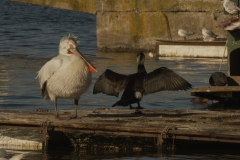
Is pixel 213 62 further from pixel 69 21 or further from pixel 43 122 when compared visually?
pixel 69 21

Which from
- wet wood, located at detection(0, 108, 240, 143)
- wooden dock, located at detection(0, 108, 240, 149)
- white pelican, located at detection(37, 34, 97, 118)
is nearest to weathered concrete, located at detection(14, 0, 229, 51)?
wet wood, located at detection(0, 108, 240, 143)

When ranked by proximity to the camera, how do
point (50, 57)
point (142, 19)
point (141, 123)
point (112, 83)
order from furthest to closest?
point (142, 19)
point (50, 57)
point (112, 83)
point (141, 123)

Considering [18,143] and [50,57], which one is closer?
[18,143]

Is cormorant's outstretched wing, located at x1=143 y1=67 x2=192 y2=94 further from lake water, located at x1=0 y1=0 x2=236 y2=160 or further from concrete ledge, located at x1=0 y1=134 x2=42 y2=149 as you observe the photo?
concrete ledge, located at x1=0 y1=134 x2=42 y2=149

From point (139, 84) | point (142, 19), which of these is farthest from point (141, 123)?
point (142, 19)

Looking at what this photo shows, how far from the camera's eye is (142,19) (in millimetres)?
26844

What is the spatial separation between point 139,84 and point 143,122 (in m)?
1.75

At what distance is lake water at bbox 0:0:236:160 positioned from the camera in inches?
671

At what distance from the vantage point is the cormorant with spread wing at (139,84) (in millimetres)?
13258

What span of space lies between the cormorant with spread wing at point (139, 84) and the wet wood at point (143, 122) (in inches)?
16.8

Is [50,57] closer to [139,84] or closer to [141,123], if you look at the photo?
[139,84]

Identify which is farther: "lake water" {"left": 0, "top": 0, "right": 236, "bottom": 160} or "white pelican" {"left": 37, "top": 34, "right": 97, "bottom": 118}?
"lake water" {"left": 0, "top": 0, "right": 236, "bottom": 160}

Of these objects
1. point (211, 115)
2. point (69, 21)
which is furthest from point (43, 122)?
point (69, 21)

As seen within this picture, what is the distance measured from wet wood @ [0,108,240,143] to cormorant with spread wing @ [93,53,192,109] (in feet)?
1.40
